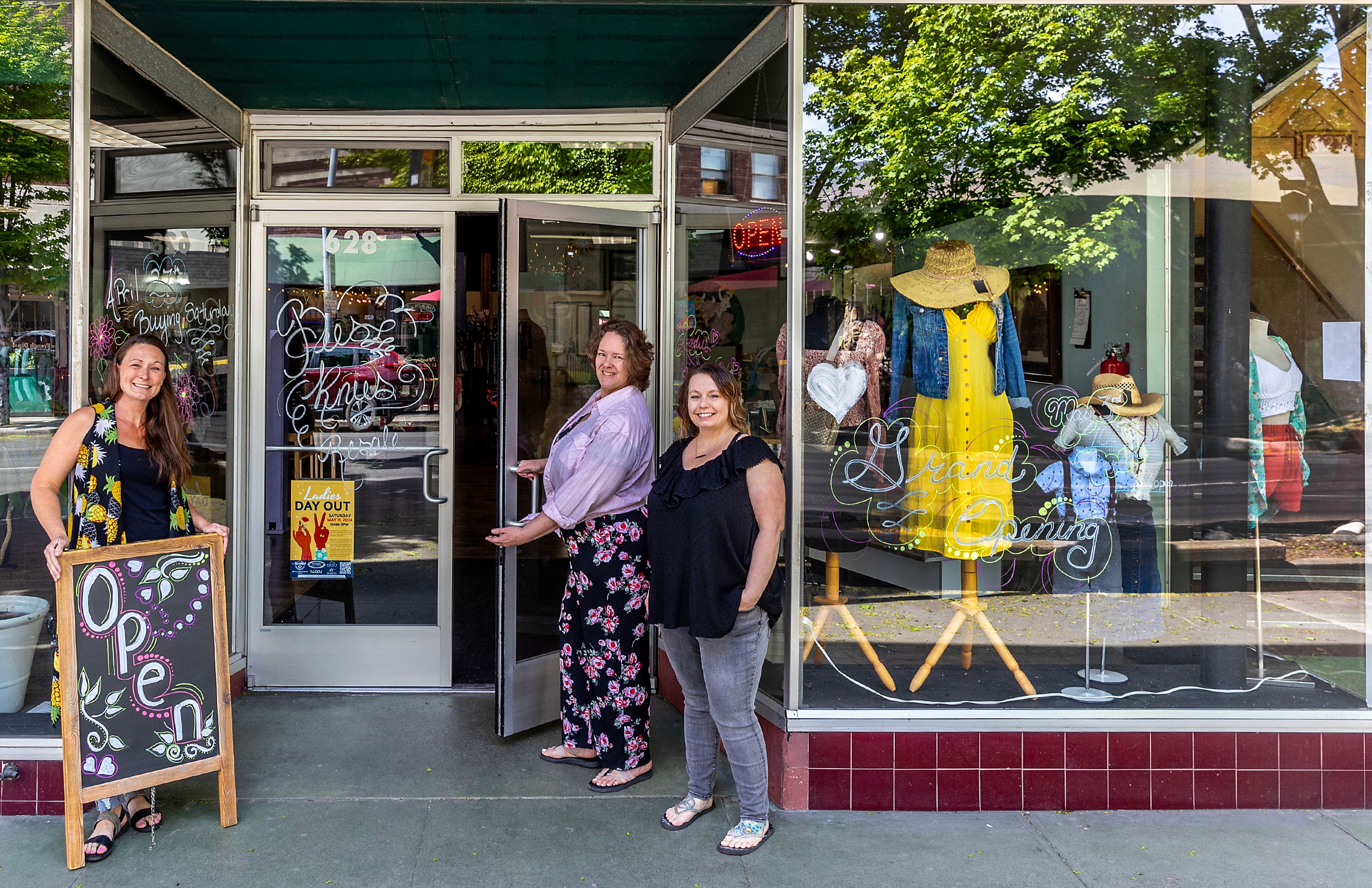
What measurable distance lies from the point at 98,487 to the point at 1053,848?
3276 millimetres

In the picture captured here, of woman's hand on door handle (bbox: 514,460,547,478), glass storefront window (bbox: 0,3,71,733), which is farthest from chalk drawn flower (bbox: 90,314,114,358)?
woman's hand on door handle (bbox: 514,460,547,478)

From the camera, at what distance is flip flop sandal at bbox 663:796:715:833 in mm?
3352

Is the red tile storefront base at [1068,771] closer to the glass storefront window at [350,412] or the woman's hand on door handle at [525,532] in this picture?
the woman's hand on door handle at [525,532]

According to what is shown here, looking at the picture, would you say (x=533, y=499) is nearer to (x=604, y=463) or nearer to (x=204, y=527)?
(x=604, y=463)

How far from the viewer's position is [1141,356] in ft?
13.2

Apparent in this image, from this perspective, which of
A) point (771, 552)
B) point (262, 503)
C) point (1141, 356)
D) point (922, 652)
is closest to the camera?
point (771, 552)

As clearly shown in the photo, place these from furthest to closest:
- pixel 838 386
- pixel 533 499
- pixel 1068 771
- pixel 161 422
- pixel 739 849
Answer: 1. pixel 533 499
2. pixel 838 386
3. pixel 1068 771
4. pixel 161 422
5. pixel 739 849

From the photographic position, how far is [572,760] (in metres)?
3.91

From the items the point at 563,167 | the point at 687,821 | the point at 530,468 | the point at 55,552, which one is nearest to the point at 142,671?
the point at 55,552

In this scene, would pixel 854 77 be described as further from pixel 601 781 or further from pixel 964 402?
pixel 601 781

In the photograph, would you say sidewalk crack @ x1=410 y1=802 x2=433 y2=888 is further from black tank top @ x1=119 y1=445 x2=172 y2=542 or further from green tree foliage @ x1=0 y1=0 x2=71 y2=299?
green tree foliage @ x1=0 y1=0 x2=71 y2=299

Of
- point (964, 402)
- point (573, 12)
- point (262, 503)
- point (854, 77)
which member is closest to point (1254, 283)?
point (964, 402)

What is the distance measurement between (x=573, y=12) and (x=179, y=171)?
1965 millimetres

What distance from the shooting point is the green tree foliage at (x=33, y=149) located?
140 inches
